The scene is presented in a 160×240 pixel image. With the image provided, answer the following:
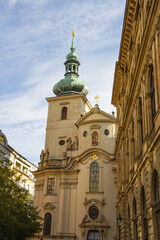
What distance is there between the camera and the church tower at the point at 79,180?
36.7 m

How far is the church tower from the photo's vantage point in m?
36.7

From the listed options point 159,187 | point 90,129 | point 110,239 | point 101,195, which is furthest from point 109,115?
point 159,187

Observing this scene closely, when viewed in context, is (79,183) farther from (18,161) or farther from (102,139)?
(18,161)

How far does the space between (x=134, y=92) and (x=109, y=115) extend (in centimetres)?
2283

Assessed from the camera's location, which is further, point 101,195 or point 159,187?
point 101,195

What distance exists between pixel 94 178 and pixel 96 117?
28.8 ft

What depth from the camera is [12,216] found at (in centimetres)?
2283

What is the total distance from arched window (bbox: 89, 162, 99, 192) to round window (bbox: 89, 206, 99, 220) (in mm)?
2279

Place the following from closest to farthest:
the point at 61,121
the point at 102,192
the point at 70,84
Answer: the point at 102,192, the point at 61,121, the point at 70,84

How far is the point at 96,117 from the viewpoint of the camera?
42.7m

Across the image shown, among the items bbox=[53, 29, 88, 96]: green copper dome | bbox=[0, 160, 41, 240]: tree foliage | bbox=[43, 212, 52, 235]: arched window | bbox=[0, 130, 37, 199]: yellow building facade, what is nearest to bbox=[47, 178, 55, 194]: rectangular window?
bbox=[43, 212, 52, 235]: arched window

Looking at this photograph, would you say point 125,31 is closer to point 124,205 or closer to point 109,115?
point 124,205

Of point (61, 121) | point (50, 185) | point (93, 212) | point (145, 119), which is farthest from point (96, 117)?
point (145, 119)

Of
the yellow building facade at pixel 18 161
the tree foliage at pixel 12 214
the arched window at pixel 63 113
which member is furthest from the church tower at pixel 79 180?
the tree foliage at pixel 12 214
